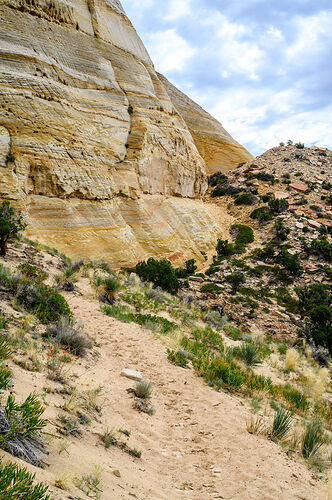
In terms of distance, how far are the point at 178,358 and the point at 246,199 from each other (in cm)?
2970

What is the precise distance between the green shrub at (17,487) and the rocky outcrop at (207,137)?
143ft

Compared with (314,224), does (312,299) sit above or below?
below

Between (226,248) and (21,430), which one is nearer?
(21,430)

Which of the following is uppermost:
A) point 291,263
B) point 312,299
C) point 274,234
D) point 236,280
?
point 274,234

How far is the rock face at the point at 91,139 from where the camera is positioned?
14.8 m

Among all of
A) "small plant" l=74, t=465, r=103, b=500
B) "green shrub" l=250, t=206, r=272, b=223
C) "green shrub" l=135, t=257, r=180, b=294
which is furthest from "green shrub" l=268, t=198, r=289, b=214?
"small plant" l=74, t=465, r=103, b=500

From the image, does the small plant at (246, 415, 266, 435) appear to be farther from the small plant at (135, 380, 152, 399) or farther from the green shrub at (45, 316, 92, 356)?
the green shrub at (45, 316, 92, 356)

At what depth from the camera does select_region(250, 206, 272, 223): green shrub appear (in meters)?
30.4

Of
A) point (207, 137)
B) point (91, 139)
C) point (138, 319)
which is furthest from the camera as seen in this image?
point (207, 137)

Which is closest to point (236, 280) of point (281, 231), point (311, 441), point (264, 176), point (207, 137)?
point (281, 231)

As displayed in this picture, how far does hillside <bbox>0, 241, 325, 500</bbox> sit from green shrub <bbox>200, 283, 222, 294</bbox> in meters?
12.4

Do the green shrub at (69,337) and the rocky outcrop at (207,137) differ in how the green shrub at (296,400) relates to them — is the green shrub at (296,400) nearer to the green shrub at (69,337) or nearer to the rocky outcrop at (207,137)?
the green shrub at (69,337)

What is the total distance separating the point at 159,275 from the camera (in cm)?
1600

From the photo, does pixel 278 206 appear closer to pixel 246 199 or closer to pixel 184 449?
pixel 246 199
